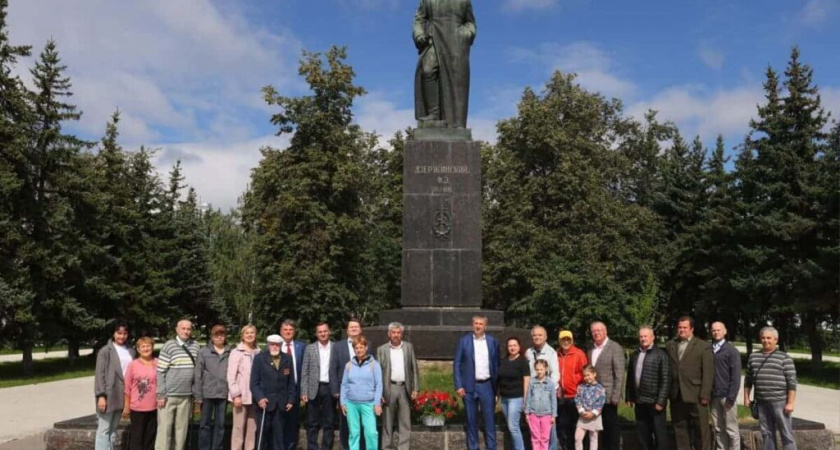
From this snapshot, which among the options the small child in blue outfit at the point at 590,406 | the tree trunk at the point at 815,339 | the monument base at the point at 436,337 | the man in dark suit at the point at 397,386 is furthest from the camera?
the tree trunk at the point at 815,339

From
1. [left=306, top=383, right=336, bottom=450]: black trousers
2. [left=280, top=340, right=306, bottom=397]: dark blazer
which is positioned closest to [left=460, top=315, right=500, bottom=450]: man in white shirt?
[left=306, top=383, right=336, bottom=450]: black trousers

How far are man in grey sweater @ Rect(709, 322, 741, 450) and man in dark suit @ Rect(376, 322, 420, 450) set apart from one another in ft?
10.4

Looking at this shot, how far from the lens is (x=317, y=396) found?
7.22m

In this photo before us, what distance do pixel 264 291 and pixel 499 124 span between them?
13.3 metres

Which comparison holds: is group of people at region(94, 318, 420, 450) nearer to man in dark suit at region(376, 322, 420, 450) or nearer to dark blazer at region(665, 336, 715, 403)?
man in dark suit at region(376, 322, 420, 450)

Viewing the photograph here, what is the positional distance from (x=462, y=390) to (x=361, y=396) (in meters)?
1.05

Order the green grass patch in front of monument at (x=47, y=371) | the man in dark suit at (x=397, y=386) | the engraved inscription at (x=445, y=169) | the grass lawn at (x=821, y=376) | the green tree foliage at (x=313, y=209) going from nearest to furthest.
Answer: the man in dark suit at (x=397, y=386)
the engraved inscription at (x=445, y=169)
the grass lawn at (x=821, y=376)
the green grass patch in front of monument at (x=47, y=371)
the green tree foliage at (x=313, y=209)

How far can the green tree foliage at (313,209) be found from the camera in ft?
86.4

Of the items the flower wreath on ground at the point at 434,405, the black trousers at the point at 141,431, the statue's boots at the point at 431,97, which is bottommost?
the black trousers at the point at 141,431

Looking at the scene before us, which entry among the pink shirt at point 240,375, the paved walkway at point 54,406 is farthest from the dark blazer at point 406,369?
the paved walkway at point 54,406

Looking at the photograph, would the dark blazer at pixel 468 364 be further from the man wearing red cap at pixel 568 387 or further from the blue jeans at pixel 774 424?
the blue jeans at pixel 774 424

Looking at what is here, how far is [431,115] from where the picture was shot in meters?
10.8

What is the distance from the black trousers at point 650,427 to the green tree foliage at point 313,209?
19860 mm

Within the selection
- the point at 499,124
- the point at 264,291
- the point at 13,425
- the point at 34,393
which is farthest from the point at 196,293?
the point at 13,425
